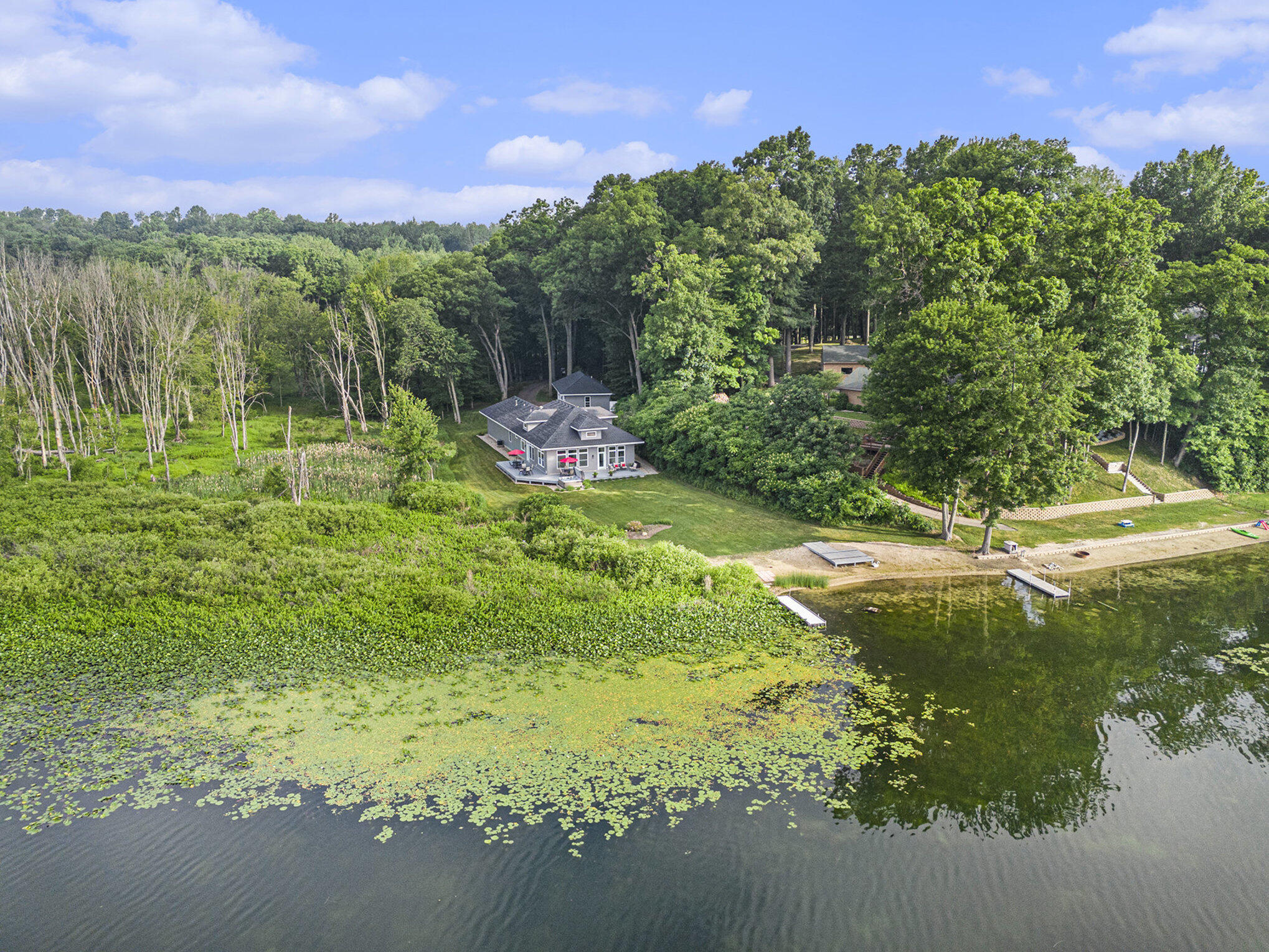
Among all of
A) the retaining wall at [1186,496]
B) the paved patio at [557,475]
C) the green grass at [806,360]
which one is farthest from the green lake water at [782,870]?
the green grass at [806,360]

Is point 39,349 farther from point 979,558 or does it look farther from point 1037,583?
point 1037,583

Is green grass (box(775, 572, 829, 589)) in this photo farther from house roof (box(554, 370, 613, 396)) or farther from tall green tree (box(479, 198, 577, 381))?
tall green tree (box(479, 198, 577, 381))

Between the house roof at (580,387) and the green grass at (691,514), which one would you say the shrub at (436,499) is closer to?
the green grass at (691,514)

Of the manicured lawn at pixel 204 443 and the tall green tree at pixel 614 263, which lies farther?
the tall green tree at pixel 614 263

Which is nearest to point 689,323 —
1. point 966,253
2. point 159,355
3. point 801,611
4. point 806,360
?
point 806,360

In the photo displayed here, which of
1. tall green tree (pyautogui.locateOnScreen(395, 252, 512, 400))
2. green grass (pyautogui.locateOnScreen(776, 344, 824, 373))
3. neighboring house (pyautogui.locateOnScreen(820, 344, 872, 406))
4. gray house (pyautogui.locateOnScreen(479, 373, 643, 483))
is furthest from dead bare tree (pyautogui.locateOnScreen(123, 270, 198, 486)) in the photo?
green grass (pyautogui.locateOnScreen(776, 344, 824, 373))

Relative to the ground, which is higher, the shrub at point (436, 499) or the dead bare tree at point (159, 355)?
the dead bare tree at point (159, 355)
